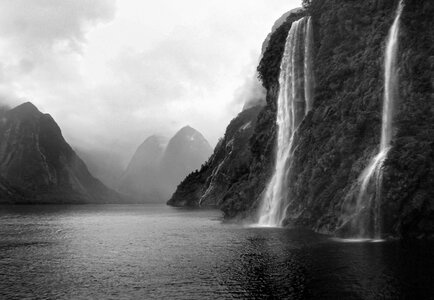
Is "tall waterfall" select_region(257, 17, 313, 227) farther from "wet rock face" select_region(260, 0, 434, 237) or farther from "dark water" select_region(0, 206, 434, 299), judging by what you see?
"dark water" select_region(0, 206, 434, 299)

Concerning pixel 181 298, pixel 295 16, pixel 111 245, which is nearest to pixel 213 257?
pixel 181 298

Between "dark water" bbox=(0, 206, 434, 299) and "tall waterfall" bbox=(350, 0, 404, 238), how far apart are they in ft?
21.0

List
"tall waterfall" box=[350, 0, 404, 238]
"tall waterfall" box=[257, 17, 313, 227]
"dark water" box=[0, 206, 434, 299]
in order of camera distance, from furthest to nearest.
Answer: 1. "tall waterfall" box=[257, 17, 313, 227]
2. "tall waterfall" box=[350, 0, 404, 238]
3. "dark water" box=[0, 206, 434, 299]

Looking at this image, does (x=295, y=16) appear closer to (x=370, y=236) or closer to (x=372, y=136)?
(x=372, y=136)

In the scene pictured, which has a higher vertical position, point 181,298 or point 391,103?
point 391,103

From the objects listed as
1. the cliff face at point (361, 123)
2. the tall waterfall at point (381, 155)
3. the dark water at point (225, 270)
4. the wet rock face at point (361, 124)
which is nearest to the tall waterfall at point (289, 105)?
→ the cliff face at point (361, 123)

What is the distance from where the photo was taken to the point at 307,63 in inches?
3553

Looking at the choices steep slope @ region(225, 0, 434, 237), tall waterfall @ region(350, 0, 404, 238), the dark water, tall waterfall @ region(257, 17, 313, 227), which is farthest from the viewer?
tall waterfall @ region(257, 17, 313, 227)

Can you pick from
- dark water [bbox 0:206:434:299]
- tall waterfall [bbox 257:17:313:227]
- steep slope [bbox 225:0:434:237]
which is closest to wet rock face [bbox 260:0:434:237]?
steep slope [bbox 225:0:434:237]

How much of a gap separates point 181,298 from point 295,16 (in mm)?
96952

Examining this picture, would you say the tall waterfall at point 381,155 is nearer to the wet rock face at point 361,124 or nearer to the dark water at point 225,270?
the wet rock face at point 361,124

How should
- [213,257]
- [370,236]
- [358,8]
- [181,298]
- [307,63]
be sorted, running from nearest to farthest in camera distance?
1. [181,298]
2. [213,257]
3. [370,236]
4. [358,8]
5. [307,63]

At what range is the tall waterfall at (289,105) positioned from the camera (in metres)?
84.9

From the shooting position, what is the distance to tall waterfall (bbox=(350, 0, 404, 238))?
5619cm
